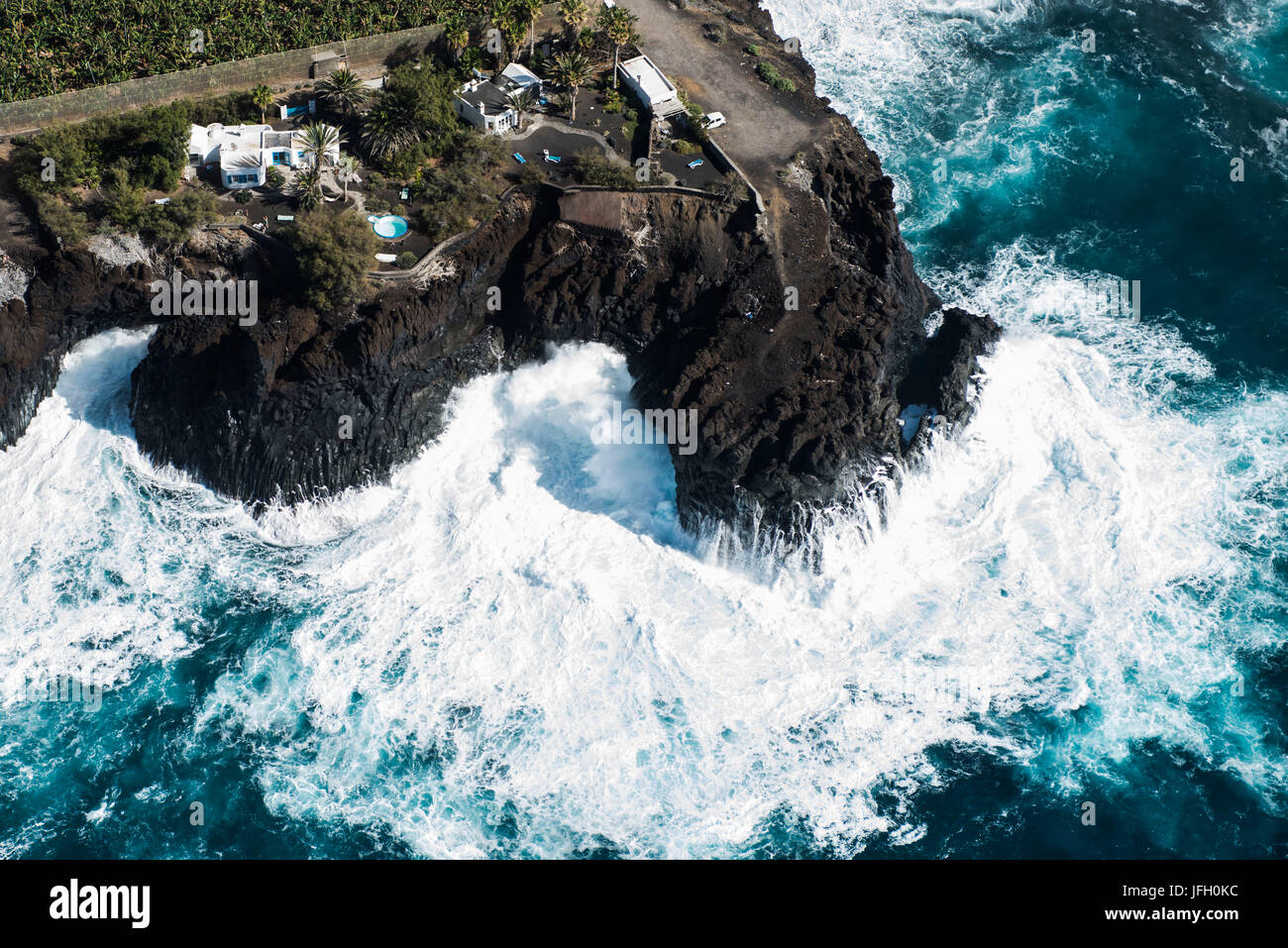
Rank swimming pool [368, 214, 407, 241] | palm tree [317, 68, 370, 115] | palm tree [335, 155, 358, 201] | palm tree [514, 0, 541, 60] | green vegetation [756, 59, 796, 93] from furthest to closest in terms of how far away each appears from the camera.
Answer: green vegetation [756, 59, 796, 93] < palm tree [514, 0, 541, 60] < palm tree [317, 68, 370, 115] < palm tree [335, 155, 358, 201] < swimming pool [368, 214, 407, 241]

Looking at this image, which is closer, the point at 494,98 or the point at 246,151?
the point at 246,151

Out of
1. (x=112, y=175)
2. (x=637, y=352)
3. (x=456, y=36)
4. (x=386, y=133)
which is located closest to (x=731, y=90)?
(x=456, y=36)

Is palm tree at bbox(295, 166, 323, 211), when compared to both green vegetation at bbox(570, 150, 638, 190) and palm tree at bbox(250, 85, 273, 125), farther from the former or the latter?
green vegetation at bbox(570, 150, 638, 190)

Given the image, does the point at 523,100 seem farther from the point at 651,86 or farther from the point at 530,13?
the point at 651,86

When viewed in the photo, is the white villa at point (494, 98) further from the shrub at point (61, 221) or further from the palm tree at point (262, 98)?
the shrub at point (61, 221)

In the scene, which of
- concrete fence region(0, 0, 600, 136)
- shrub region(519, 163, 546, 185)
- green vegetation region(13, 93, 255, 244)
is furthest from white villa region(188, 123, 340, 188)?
shrub region(519, 163, 546, 185)

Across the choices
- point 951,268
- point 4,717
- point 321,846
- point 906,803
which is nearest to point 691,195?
point 951,268
